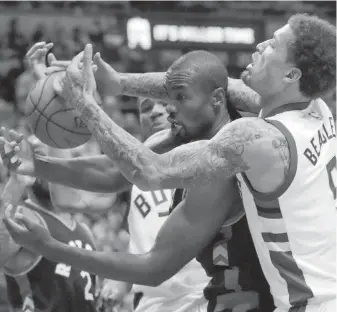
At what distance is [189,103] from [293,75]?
0.44 meters

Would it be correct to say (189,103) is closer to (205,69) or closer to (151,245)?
(205,69)

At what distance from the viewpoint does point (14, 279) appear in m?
4.61

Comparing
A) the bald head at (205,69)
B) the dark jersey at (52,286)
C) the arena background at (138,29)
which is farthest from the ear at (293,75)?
the arena background at (138,29)

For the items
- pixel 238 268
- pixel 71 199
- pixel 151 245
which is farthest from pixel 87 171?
pixel 71 199

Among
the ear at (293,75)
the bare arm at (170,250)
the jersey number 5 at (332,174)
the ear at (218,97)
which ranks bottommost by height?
A: the bare arm at (170,250)

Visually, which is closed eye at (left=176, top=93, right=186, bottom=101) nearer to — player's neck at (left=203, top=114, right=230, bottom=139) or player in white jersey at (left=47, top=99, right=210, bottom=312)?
player's neck at (left=203, top=114, right=230, bottom=139)

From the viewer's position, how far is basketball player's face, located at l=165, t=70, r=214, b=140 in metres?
3.15

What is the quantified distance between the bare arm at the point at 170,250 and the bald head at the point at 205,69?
0.45 meters

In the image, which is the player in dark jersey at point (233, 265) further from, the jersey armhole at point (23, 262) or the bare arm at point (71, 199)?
the bare arm at point (71, 199)

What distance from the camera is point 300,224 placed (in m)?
2.87

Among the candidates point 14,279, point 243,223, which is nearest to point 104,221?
point 14,279

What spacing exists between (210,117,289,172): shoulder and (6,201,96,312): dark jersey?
2.15 metres

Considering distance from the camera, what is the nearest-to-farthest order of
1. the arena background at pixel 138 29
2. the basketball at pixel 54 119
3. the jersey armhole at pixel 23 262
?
1. the basketball at pixel 54 119
2. the jersey armhole at pixel 23 262
3. the arena background at pixel 138 29

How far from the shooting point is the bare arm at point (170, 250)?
119 inches
